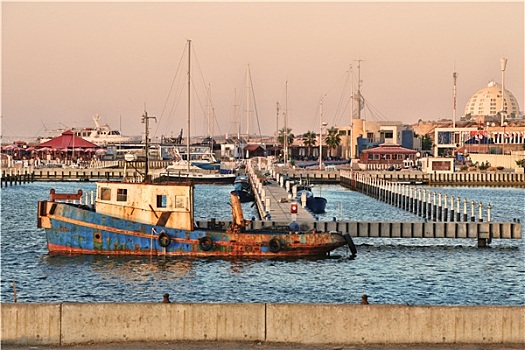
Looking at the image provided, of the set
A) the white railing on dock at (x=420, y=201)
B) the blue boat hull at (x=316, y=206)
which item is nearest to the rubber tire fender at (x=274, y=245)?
the white railing on dock at (x=420, y=201)

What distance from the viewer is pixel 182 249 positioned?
44.9 meters

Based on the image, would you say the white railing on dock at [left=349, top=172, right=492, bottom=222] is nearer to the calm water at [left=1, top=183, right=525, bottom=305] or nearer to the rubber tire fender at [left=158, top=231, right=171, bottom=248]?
the calm water at [left=1, top=183, right=525, bottom=305]

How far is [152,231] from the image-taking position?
147 ft

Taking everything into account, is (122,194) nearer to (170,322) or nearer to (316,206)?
(170,322)

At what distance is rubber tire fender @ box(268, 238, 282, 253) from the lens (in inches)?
1793

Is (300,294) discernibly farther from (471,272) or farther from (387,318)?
(387,318)

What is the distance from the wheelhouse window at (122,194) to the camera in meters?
45.0

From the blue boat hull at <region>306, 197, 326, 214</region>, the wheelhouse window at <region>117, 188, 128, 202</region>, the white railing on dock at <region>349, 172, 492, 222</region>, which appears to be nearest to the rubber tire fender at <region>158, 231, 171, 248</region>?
the wheelhouse window at <region>117, 188, 128, 202</region>

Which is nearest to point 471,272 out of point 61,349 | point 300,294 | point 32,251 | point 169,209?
point 300,294

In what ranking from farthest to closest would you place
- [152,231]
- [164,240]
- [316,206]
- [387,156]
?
[387,156] → [316,206] → [152,231] → [164,240]

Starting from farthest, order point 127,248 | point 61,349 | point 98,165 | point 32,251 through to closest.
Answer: point 98,165 < point 32,251 < point 127,248 < point 61,349

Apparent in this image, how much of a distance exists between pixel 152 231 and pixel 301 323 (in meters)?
24.2

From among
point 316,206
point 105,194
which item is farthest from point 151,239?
point 316,206

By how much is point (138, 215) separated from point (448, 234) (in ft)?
60.9
